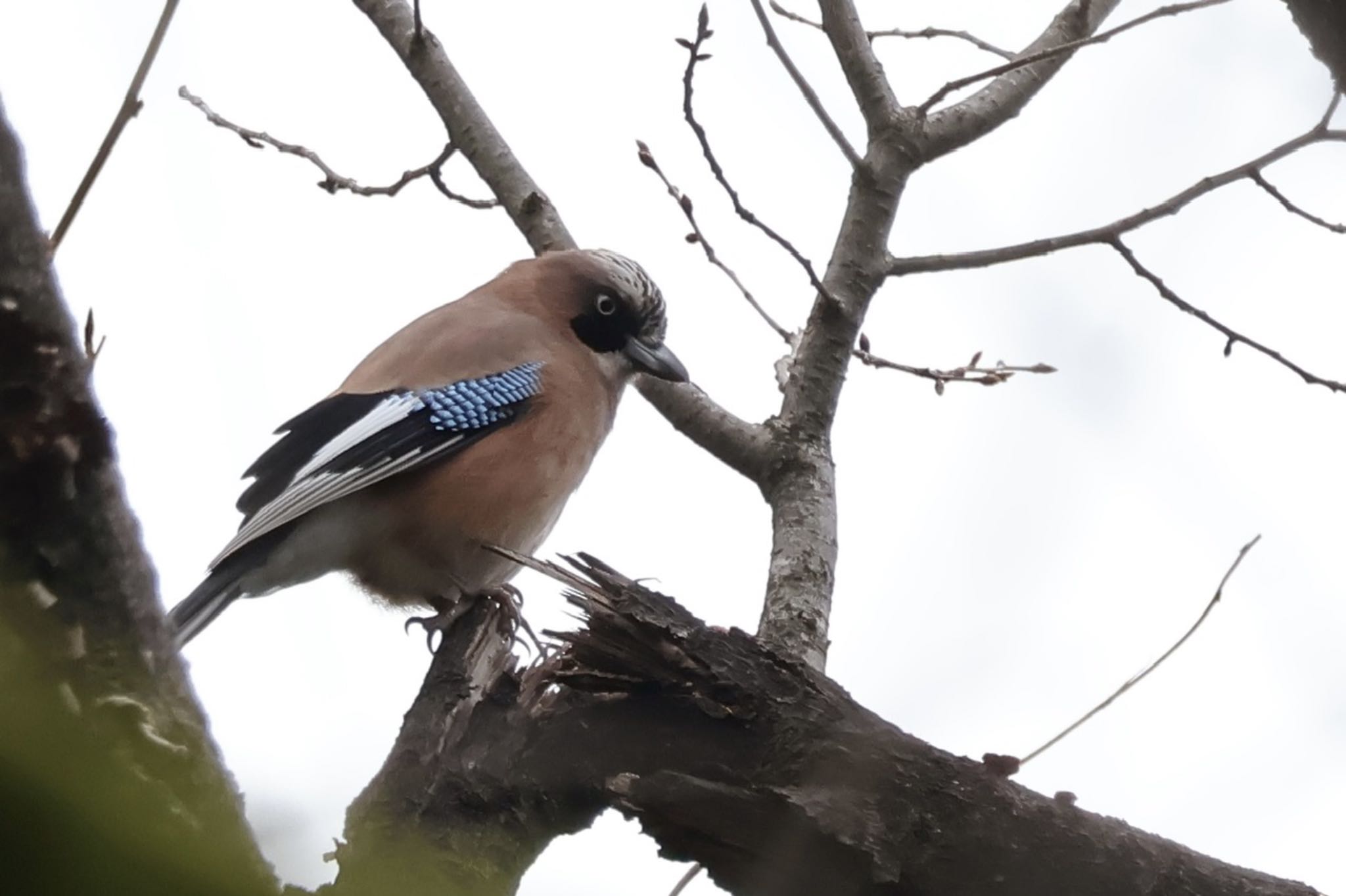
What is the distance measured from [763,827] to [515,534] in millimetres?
2545

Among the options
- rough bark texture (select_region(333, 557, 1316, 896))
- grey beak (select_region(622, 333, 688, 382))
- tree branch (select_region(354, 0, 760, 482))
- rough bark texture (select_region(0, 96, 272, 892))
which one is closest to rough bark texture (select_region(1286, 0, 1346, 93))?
rough bark texture (select_region(0, 96, 272, 892))

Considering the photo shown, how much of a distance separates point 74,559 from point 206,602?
3.39m

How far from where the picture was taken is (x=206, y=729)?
4.40ft

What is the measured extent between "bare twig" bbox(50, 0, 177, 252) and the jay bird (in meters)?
2.06

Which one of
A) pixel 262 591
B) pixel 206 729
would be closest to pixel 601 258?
pixel 262 591

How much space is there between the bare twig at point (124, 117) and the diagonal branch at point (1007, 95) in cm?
318

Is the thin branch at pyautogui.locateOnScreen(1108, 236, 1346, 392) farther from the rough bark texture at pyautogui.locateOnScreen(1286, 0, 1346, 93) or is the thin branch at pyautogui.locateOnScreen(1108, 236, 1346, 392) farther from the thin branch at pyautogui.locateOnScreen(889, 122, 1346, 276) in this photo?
the rough bark texture at pyautogui.locateOnScreen(1286, 0, 1346, 93)

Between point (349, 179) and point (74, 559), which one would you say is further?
point (349, 179)

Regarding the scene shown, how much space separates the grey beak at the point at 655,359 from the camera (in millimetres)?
5480

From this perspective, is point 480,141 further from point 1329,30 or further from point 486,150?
point 1329,30

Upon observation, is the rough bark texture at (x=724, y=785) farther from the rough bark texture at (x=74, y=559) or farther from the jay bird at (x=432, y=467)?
the rough bark texture at (x=74, y=559)

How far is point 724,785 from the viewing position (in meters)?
2.75

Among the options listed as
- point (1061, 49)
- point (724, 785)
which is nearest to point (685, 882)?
point (724, 785)

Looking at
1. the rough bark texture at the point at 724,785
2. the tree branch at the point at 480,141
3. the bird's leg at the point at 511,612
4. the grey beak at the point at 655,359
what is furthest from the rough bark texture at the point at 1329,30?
the tree branch at the point at 480,141
